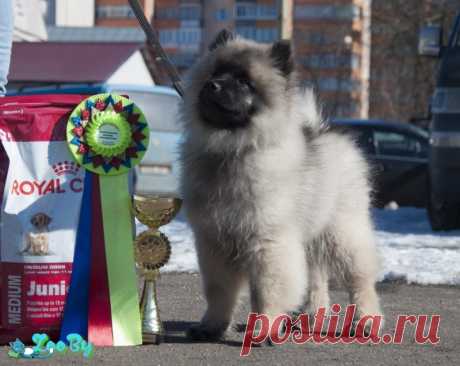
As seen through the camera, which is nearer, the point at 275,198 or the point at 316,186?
the point at 275,198

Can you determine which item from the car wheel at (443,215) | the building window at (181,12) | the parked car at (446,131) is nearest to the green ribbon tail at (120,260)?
the parked car at (446,131)

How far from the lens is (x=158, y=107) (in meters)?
13.0

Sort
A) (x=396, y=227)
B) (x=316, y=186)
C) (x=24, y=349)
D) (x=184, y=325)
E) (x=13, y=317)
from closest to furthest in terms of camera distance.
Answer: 1. (x=24, y=349)
2. (x=13, y=317)
3. (x=316, y=186)
4. (x=184, y=325)
5. (x=396, y=227)

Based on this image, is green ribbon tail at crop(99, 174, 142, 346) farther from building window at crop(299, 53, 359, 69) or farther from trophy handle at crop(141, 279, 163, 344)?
building window at crop(299, 53, 359, 69)

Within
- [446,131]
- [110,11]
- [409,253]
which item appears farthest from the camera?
[110,11]

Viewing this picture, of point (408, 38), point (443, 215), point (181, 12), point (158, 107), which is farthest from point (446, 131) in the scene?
point (181, 12)

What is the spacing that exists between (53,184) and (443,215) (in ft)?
20.3

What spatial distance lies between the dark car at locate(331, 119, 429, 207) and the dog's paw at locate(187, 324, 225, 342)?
958 centimetres

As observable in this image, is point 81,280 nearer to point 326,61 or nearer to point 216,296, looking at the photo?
point 216,296

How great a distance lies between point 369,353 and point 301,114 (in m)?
1.27

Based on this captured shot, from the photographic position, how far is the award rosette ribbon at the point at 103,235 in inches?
154

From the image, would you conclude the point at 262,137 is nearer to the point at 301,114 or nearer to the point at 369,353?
the point at 301,114

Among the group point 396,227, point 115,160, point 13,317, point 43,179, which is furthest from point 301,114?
point 396,227

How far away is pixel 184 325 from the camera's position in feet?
15.2
